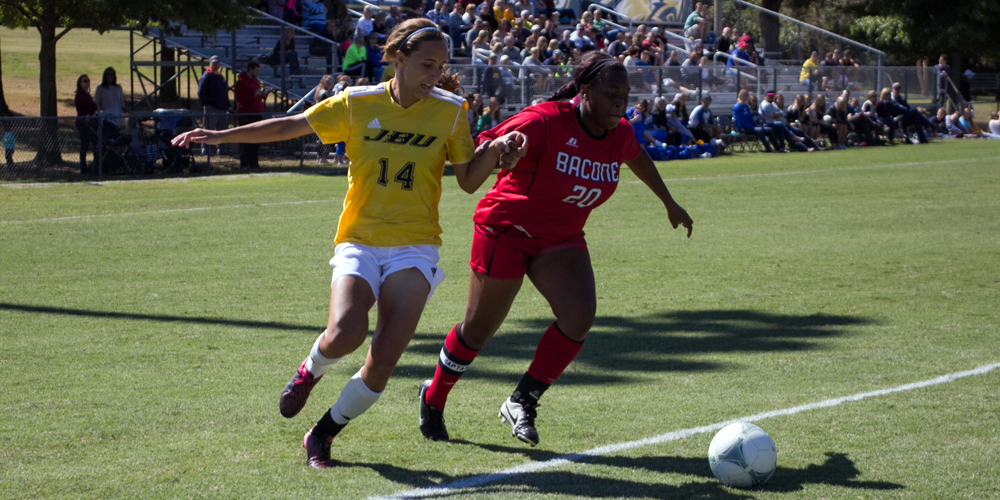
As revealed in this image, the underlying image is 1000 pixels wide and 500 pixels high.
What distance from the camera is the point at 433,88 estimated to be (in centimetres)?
459

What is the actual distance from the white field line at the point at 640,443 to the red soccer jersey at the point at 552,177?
110 cm

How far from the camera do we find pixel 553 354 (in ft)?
16.1

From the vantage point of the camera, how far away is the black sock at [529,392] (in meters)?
4.88

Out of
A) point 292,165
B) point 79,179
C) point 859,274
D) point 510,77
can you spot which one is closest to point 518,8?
point 510,77

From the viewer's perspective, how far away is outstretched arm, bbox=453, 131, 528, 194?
4.46 meters

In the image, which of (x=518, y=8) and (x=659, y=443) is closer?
(x=659, y=443)

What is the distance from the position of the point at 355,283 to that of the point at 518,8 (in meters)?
29.2

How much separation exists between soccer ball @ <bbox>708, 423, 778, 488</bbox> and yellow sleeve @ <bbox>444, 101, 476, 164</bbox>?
1782 mm

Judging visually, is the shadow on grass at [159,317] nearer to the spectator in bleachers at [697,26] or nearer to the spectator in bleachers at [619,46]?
the spectator in bleachers at [619,46]

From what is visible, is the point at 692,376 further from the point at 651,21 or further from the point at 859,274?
the point at 651,21

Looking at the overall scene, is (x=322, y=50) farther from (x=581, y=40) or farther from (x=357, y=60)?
(x=581, y=40)

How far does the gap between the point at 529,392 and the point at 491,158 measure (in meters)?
1.23

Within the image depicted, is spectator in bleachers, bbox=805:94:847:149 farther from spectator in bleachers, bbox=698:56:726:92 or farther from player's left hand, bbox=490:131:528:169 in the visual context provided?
player's left hand, bbox=490:131:528:169

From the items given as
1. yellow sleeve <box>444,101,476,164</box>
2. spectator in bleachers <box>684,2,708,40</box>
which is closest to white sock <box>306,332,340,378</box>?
yellow sleeve <box>444,101,476,164</box>
